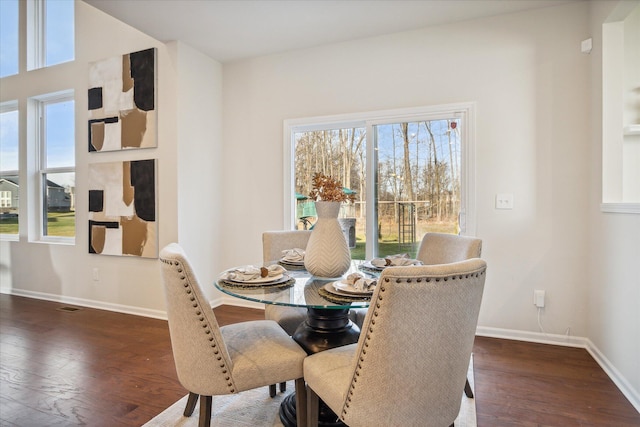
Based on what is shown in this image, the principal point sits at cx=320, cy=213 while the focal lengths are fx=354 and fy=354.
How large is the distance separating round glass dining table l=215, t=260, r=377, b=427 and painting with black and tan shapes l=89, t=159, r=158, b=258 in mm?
2068

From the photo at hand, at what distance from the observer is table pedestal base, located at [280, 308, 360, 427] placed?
1.70 meters

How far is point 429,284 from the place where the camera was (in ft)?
3.40

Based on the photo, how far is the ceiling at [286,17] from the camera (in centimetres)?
268

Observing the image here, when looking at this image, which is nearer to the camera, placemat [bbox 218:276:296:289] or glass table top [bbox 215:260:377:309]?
glass table top [bbox 215:260:377:309]

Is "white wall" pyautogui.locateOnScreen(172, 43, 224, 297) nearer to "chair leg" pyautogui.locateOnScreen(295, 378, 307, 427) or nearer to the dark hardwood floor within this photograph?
the dark hardwood floor

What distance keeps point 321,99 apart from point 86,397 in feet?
9.56

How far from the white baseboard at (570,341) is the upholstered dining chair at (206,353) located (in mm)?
1939

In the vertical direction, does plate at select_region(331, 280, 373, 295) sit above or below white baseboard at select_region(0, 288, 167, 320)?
above


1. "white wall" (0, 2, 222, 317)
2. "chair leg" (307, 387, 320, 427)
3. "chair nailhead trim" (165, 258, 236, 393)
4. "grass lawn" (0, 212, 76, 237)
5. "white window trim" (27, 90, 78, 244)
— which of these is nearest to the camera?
"chair nailhead trim" (165, 258, 236, 393)

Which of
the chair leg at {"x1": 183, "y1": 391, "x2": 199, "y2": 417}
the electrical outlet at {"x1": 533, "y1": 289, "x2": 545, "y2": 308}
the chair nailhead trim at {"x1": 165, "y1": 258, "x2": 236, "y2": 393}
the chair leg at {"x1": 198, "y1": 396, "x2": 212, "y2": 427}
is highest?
the chair nailhead trim at {"x1": 165, "y1": 258, "x2": 236, "y2": 393}

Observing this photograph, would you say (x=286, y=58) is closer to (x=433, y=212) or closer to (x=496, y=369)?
(x=433, y=212)

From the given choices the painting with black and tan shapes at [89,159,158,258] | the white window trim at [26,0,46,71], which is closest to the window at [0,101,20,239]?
the white window trim at [26,0,46,71]

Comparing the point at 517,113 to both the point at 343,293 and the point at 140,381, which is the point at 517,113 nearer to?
the point at 343,293

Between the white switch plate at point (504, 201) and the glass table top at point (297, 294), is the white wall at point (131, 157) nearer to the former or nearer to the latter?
the glass table top at point (297, 294)
